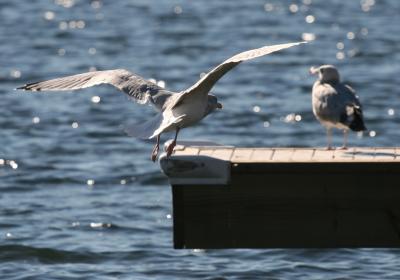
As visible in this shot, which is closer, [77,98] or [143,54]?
[77,98]

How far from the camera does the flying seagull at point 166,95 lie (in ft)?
24.7

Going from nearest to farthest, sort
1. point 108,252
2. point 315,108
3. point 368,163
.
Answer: point 368,163
point 315,108
point 108,252

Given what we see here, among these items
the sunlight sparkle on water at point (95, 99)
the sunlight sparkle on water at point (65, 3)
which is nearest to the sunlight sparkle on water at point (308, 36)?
the sunlight sparkle on water at point (95, 99)

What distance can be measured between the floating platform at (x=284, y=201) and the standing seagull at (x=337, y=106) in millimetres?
1653

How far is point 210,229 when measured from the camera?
784cm

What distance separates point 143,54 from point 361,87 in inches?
187

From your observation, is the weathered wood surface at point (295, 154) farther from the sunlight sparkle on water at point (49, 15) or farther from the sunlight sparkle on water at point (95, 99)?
the sunlight sparkle on water at point (49, 15)

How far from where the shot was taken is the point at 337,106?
973 centimetres

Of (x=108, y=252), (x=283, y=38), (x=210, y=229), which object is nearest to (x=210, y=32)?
(x=283, y=38)

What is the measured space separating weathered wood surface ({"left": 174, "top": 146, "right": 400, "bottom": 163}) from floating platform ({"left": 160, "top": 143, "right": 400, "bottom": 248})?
1cm

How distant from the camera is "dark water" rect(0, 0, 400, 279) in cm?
1069

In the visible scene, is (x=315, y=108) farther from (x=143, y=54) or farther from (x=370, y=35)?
(x=370, y=35)

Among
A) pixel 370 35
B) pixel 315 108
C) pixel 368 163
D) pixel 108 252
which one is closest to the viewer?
pixel 368 163

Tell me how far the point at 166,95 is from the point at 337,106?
6.23 ft
